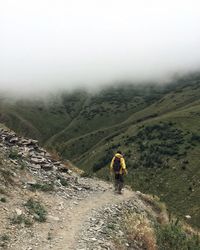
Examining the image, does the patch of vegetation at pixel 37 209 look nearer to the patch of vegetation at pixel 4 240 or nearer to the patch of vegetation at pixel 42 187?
the patch of vegetation at pixel 42 187

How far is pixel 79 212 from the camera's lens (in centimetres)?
1770

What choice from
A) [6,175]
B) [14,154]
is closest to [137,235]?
[6,175]

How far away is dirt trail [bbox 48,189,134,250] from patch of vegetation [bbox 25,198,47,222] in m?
1.09

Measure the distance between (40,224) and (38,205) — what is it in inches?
74.0

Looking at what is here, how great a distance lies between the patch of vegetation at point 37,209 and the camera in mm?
15508

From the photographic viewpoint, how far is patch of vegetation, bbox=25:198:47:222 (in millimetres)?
15508

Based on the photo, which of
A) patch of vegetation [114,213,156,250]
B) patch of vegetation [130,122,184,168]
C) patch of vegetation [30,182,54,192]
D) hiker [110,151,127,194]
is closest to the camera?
patch of vegetation [114,213,156,250]

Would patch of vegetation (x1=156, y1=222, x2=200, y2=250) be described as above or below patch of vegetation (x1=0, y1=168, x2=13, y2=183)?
below

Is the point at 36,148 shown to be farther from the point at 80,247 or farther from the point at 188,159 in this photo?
the point at 188,159

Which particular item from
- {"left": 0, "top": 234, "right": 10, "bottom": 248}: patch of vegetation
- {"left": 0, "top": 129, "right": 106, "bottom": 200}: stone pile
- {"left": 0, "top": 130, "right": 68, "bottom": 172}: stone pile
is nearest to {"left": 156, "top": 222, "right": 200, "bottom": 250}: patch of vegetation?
{"left": 0, "top": 129, "right": 106, "bottom": 200}: stone pile

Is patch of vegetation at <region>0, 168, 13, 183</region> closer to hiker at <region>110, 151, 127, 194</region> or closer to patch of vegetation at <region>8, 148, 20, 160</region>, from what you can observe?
patch of vegetation at <region>8, 148, 20, 160</region>

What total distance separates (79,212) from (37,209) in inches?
92.5

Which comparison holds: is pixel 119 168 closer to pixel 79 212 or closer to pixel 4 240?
pixel 79 212

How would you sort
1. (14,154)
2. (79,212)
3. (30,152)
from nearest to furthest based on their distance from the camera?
(79,212) < (14,154) < (30,152)
